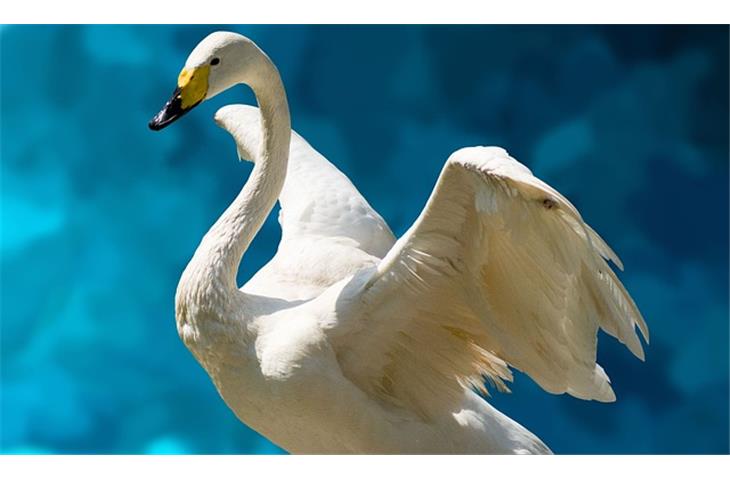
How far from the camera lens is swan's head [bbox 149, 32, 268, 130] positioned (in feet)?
12.7

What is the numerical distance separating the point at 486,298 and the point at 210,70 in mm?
833

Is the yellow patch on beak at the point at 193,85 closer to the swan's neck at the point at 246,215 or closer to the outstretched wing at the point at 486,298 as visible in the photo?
the swan's neck at the point at 246,215

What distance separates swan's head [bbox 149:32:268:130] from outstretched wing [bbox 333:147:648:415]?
582 millimetres

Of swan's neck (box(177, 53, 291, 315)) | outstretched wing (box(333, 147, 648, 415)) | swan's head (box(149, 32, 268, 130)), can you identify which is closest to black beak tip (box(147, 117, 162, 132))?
swan's head (box(149, 32, 268, 130))

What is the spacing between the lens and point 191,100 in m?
3.88

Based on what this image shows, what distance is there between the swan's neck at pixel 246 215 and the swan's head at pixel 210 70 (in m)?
0.06

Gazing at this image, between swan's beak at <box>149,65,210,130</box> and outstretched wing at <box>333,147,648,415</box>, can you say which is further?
swan's beak at <box>149,65,210,130</box>

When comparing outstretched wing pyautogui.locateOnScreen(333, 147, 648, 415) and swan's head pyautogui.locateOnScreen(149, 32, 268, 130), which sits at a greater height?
swan's head pyautogui.locateOnScreen(149, 32, 268, 130)

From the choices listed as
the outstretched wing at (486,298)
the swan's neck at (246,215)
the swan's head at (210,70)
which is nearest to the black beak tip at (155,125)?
the swan's head at (210,70)

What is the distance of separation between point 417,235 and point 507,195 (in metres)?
0.30

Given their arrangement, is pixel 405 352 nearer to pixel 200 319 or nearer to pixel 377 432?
pixel 377 432

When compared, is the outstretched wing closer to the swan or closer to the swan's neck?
the swan

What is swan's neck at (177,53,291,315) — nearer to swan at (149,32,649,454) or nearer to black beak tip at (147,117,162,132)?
swan at (149,32,649,454)

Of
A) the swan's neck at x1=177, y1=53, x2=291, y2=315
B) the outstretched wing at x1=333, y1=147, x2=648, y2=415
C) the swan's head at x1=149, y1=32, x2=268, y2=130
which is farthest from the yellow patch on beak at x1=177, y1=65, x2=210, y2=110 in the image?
the outstretched wing at x1=333, y1=147, x2=648, y2=415
